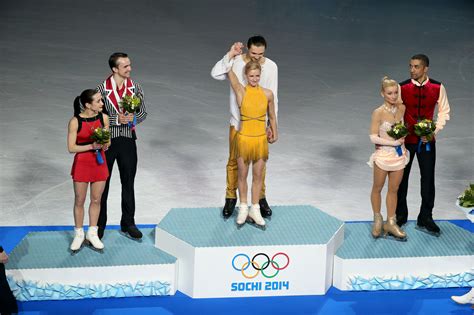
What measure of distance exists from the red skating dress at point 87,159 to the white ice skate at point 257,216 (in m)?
1.41

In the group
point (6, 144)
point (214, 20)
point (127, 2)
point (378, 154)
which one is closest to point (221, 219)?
point (378, 154)

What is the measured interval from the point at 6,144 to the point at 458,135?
599 cm

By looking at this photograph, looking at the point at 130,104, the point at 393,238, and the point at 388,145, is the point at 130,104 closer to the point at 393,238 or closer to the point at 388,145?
the point at 388,145

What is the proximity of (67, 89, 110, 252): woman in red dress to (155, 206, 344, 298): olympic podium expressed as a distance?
70cm

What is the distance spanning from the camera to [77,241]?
28.1 ft

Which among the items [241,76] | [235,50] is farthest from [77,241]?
[235,50]

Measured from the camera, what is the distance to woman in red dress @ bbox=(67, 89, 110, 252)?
8148 mm

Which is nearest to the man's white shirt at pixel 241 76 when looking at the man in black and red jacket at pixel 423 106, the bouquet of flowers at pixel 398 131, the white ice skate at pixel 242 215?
the white ice skate at pixel 242 215

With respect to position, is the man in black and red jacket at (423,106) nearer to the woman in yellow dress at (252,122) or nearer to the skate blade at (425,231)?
the skate blade at (425,231)

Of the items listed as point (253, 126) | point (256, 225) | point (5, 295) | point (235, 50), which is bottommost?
point (5, 295)

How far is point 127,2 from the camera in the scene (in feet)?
69.1

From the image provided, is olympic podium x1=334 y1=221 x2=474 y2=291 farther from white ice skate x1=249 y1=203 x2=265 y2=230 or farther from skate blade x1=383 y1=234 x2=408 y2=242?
white ice skate x1=249 y1=203 x2=265 y2=230

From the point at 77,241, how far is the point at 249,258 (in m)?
1.50

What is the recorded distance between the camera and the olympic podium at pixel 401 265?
28.6 feet
